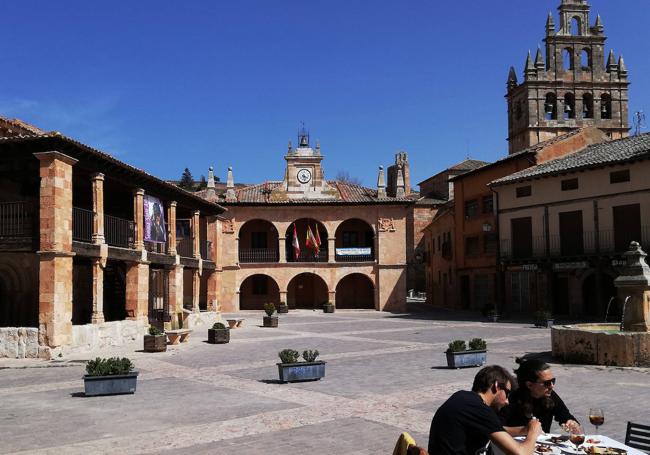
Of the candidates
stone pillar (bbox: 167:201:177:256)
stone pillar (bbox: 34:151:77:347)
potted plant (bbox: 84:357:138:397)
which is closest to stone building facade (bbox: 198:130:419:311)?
stone pillar (bbox: 167:201:177:256)

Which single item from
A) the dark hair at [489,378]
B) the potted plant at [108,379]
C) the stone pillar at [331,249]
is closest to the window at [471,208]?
the stone pillar at [331,249]

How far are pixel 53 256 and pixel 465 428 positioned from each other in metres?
17.2

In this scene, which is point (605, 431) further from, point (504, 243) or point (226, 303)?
point (226, 303)

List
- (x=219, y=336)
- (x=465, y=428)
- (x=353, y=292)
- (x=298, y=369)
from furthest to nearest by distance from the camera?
(x=353, y=292) → (x=219, y=336) → (x=298, y=369) → (x=465, y=428)

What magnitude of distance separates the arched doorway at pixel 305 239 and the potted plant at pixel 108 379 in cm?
3242

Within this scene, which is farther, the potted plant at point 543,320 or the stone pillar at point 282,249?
the stone pillar at point 282,249

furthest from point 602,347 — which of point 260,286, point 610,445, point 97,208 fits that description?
point 260,286

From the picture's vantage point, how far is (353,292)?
4812 centimetres

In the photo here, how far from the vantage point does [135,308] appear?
24703 mm

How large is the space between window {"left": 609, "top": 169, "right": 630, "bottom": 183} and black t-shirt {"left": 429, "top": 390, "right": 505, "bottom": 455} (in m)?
29.2

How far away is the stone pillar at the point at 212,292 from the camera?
35.5m

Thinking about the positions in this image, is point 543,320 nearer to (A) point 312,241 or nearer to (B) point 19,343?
(A) point 312,241

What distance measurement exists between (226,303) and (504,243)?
64.5 ft

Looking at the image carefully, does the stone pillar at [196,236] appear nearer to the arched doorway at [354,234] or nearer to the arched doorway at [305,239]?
the arched doorway at [305,239]
